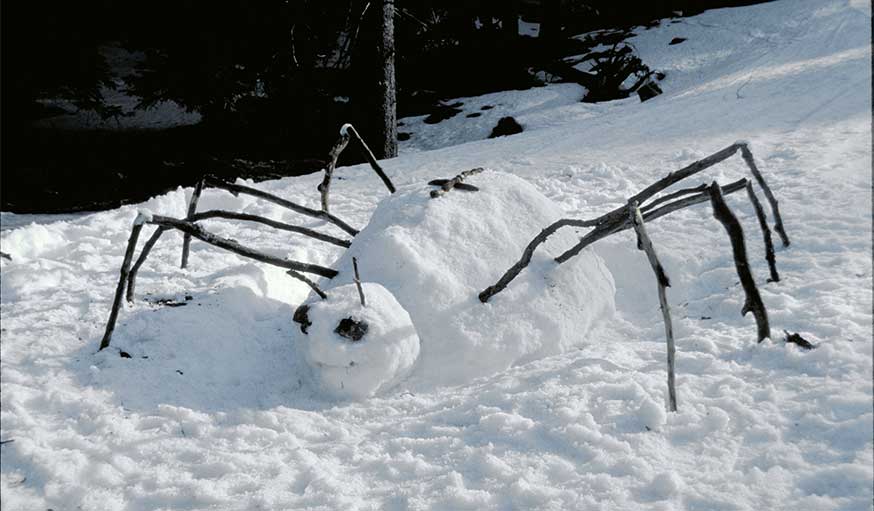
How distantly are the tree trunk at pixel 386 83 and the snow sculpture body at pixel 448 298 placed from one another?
17.1 ft

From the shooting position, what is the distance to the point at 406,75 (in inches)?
521

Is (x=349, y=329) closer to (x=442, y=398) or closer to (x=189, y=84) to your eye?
(x=442, y=398)

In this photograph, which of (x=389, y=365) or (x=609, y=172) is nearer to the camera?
(x=389, y=365)

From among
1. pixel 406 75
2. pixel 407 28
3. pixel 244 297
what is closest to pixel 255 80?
pixel 407 28

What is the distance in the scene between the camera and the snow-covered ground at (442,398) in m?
1.76

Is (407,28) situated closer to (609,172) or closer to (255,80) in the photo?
(255,80)

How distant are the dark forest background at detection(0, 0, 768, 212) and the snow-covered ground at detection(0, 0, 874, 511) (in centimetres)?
520

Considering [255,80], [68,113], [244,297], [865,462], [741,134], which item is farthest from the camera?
[68,113]

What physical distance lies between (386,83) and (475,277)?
19.0 feet

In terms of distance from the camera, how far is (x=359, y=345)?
217cm

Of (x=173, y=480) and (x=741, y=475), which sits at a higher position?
(x=173, y=480)

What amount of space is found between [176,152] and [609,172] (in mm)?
8094

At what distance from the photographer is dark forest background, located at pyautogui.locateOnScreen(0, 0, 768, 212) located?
825 cm

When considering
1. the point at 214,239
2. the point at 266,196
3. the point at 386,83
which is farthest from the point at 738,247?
the point at 386,83
